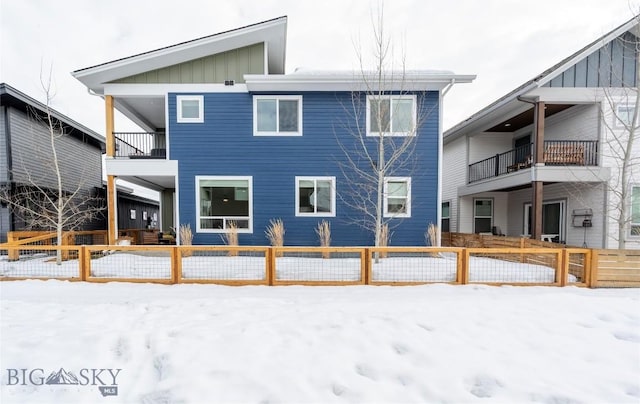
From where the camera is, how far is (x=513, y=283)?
4977 mm

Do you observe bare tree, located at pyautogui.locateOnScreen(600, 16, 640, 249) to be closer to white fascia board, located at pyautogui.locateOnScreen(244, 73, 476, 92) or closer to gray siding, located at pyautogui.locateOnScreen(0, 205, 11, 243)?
white fascia board, located at pyautogui.locateOnScreen(244, 73, 476, 92)

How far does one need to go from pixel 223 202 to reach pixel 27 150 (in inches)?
329

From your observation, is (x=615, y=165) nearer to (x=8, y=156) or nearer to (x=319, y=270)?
(x=319, y=270)

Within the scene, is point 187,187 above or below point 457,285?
above

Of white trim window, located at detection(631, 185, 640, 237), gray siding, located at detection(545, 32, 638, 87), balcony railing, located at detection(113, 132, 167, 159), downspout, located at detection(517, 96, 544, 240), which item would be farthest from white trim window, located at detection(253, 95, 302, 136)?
white trim window, located at detection(631, 185, 640, 237)

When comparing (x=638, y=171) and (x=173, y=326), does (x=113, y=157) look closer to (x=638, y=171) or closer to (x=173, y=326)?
(x=173, y=326)

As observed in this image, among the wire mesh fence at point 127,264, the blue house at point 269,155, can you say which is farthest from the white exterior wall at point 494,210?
the wire mesh fence at point 127,264

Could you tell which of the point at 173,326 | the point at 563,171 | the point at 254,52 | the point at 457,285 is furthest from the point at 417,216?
the point at 254,52

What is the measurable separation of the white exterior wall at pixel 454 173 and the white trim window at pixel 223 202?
989cm

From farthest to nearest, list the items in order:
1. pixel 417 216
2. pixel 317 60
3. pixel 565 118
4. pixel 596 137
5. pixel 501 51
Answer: pixel 317 60, pixel 501 51, pixel 565 118, pixel 596 137, pixel 417 216

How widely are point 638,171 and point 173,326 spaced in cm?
1329

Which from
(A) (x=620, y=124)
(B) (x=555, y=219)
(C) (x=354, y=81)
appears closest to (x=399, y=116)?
(C) (x=354, y=81)

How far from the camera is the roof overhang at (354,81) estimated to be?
734cm

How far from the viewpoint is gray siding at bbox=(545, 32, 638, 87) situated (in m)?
8.34
